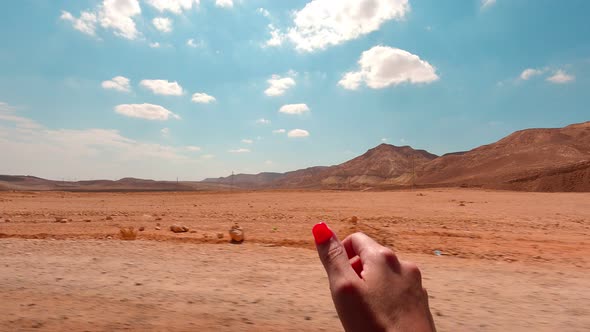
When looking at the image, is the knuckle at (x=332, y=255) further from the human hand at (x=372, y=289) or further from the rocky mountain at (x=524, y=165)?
the rocky mountain at (x=524, y=165)

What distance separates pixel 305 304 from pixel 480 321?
6.80 feet

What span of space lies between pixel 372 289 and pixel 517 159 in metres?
108

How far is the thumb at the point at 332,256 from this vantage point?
1.29 m

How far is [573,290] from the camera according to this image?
5.39 metres

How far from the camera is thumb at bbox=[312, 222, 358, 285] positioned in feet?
4.24

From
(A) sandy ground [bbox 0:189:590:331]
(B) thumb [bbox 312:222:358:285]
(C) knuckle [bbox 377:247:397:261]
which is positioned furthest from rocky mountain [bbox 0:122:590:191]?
(B) thumb [bbox 312:222:358:285]

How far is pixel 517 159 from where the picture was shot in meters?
92.2

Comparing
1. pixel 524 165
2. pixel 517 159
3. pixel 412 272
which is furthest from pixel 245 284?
pixel 517 159

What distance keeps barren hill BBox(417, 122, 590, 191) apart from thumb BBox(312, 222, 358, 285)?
216ft

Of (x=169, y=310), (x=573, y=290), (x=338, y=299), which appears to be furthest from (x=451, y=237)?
(x=338, y=299)

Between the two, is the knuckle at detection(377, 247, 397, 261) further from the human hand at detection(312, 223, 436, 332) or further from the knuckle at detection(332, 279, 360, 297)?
the knuckle at detection(332, 279, 360, 297)

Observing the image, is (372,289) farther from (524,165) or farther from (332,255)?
(524,165)

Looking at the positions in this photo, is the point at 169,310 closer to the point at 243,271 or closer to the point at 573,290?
the point at 243,271

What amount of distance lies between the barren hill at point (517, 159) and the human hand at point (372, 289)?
6568 cm
